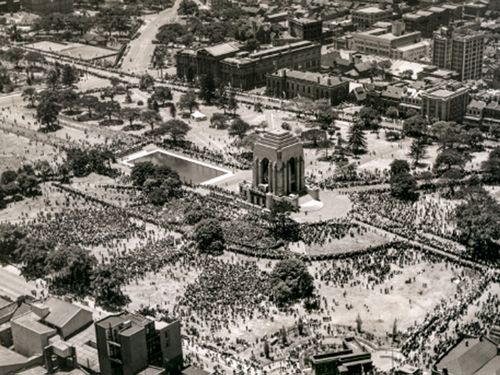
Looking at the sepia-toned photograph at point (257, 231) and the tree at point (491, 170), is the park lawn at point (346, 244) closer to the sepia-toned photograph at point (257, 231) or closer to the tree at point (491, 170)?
the sepia-toned photograph at point (257, 231)

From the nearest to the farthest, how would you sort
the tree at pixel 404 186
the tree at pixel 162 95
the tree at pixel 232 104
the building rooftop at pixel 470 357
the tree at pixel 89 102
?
the building rooftop at pixel 470 357, the tree at pixel 404 186, the tree at pixel 232 104, the tree at pixel 89 102, the tree at pixel 162 95

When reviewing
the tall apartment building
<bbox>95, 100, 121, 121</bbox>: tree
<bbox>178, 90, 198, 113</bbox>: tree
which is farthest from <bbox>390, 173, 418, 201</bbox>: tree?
the tall apartment building

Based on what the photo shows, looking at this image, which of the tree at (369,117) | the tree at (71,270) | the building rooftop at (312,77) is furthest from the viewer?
the building rooftop at (312,77)

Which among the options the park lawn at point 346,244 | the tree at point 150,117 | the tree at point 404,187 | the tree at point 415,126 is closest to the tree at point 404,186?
the tree at point 404,187

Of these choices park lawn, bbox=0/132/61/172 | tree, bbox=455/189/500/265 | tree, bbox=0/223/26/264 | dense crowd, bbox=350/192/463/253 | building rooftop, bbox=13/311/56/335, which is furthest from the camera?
park lawn, bbox=0/132/61/172

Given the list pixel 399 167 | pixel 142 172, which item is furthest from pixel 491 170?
pixel 142 172

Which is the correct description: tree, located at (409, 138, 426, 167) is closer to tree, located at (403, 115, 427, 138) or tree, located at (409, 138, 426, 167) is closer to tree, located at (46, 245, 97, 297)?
tree, located at (403, 115, 427, 138)

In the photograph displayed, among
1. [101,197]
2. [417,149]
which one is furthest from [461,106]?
[101,197]
